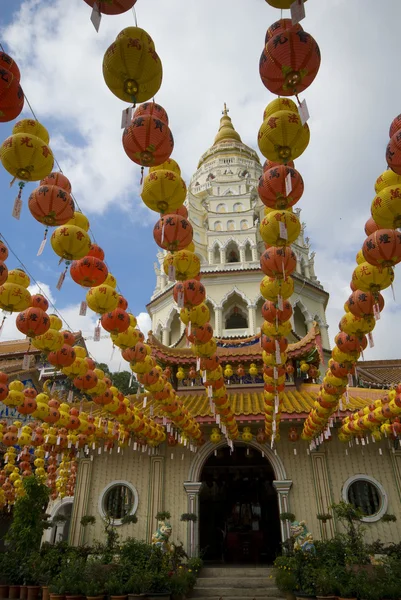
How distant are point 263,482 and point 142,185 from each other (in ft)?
48.0

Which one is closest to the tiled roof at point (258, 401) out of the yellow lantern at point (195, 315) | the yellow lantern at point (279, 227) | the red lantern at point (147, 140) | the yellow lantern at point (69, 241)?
the yellow lantern at point (195, 315)

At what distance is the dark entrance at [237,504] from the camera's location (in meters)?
15.0

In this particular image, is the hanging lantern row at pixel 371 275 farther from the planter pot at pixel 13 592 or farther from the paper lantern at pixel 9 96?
the planter pot at pixel 13 592

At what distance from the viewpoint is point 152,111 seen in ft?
14.4

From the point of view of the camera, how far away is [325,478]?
1166 cm

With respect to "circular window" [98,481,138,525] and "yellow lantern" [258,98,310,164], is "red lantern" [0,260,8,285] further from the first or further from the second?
"circular window" [98,481,138,525]

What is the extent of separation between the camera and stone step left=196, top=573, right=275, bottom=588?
10281 millimetres

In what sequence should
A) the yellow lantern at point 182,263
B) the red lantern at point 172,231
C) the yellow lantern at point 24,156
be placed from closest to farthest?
1. the yellow lantern at point 24,156
2. the red lantern at point 172,231
3. the yellow lantern at point 182,263

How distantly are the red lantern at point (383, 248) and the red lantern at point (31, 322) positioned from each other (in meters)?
5.04

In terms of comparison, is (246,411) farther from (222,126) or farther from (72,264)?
(222,126)

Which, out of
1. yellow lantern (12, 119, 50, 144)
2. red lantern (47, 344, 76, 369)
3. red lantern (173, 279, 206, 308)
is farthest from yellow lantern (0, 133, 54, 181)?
red lantern (47, 344, 76, 369)

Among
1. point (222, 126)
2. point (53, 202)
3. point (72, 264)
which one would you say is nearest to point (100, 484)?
point (72, 264)

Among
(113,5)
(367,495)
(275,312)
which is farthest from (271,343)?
(367,495)

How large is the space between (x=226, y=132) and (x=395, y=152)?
26595 millimetres
